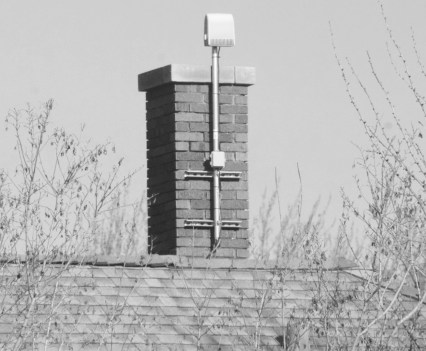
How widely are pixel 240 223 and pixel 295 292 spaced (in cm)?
119

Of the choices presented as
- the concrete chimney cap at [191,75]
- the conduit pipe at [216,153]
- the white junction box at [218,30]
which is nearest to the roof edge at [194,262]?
the conduit pipe at [216,153]

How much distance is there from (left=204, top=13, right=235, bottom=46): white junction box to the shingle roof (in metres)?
2.42

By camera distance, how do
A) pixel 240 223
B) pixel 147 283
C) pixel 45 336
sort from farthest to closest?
pixel 240 223 → pixel 147 283 → pixel 45 336

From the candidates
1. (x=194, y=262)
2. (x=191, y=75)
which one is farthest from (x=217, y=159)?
(x=194, y=262)

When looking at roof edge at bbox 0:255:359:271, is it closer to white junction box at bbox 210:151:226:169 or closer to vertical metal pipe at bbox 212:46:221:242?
vertical metal pipe at bbox 212:46:221:242

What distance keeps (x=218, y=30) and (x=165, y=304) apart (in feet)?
10.9

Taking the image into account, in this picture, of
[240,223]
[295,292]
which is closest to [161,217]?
[240,223]

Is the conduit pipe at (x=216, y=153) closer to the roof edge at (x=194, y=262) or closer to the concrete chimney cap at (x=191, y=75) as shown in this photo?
the concrete chimney cap at (x=191, y=75)

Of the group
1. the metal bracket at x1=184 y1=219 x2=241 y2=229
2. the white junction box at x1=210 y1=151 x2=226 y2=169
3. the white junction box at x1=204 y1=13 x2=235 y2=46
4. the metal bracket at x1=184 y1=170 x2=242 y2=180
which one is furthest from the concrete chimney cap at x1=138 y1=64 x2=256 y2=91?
the metal bracket at x1=184 y1=219 x2=241 y2=229

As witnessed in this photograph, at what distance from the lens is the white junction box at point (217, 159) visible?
15.1 meters

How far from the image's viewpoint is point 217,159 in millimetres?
15117

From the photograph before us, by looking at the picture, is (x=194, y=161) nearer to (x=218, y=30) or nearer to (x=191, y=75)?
(x=191, y=75)

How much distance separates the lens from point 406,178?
1085 cm

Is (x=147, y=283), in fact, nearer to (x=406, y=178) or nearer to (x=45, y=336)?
(x=45, y=336)
